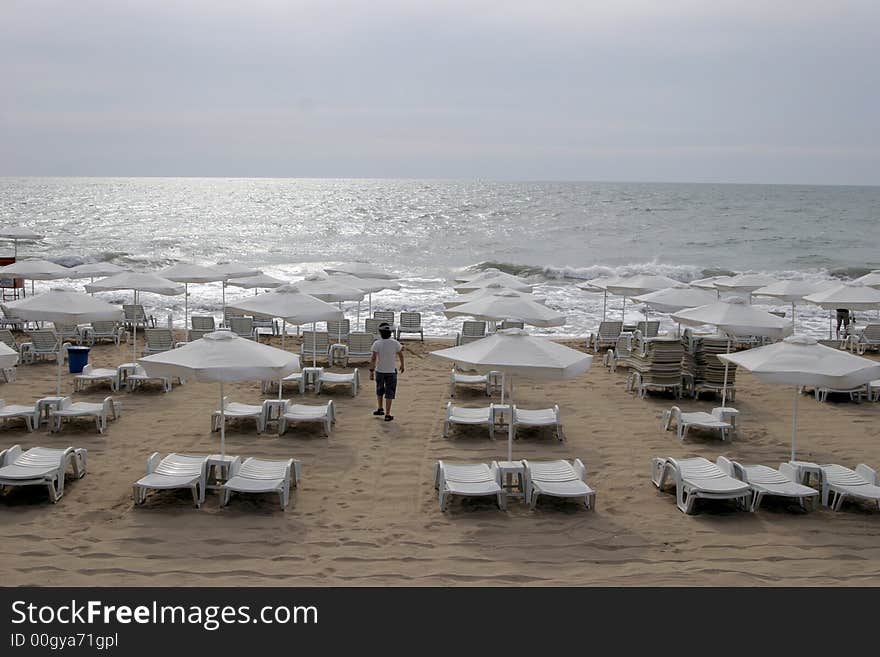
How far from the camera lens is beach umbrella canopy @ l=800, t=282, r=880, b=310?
1382cm

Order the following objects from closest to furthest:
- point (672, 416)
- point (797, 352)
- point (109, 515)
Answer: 1. point (109, 515)
2. point (797, 352)
3. point (672, 416)

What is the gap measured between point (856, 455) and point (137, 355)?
485 inches

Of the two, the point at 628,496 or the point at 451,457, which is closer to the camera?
the point at 628,496

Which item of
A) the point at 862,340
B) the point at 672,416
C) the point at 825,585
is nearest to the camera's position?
the point at 825,585

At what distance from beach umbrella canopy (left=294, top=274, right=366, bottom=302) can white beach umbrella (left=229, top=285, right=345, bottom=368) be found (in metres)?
1.51

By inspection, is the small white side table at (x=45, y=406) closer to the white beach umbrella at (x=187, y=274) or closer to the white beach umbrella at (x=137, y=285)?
the white beach umbrella at (x=137, y=285)

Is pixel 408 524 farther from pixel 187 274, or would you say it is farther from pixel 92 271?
pixel 92 271

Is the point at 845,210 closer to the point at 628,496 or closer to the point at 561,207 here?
the point at 561,207

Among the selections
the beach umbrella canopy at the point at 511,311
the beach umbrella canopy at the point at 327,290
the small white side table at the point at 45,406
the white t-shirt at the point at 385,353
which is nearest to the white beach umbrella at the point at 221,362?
the white t-shirt at the point at 385,353

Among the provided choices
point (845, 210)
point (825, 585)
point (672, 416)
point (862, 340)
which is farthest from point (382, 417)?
point (845, 210)

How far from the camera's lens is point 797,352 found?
7.90 meters

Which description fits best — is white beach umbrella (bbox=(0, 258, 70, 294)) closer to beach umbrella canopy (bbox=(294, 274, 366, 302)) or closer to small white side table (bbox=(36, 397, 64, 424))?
beach umbrella canopy (bbox=(294, 274, 366, 302))

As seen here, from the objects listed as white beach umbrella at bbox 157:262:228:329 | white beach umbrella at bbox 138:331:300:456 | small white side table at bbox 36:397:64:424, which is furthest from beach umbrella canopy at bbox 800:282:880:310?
small white side table at bbox 36:397:64:424
